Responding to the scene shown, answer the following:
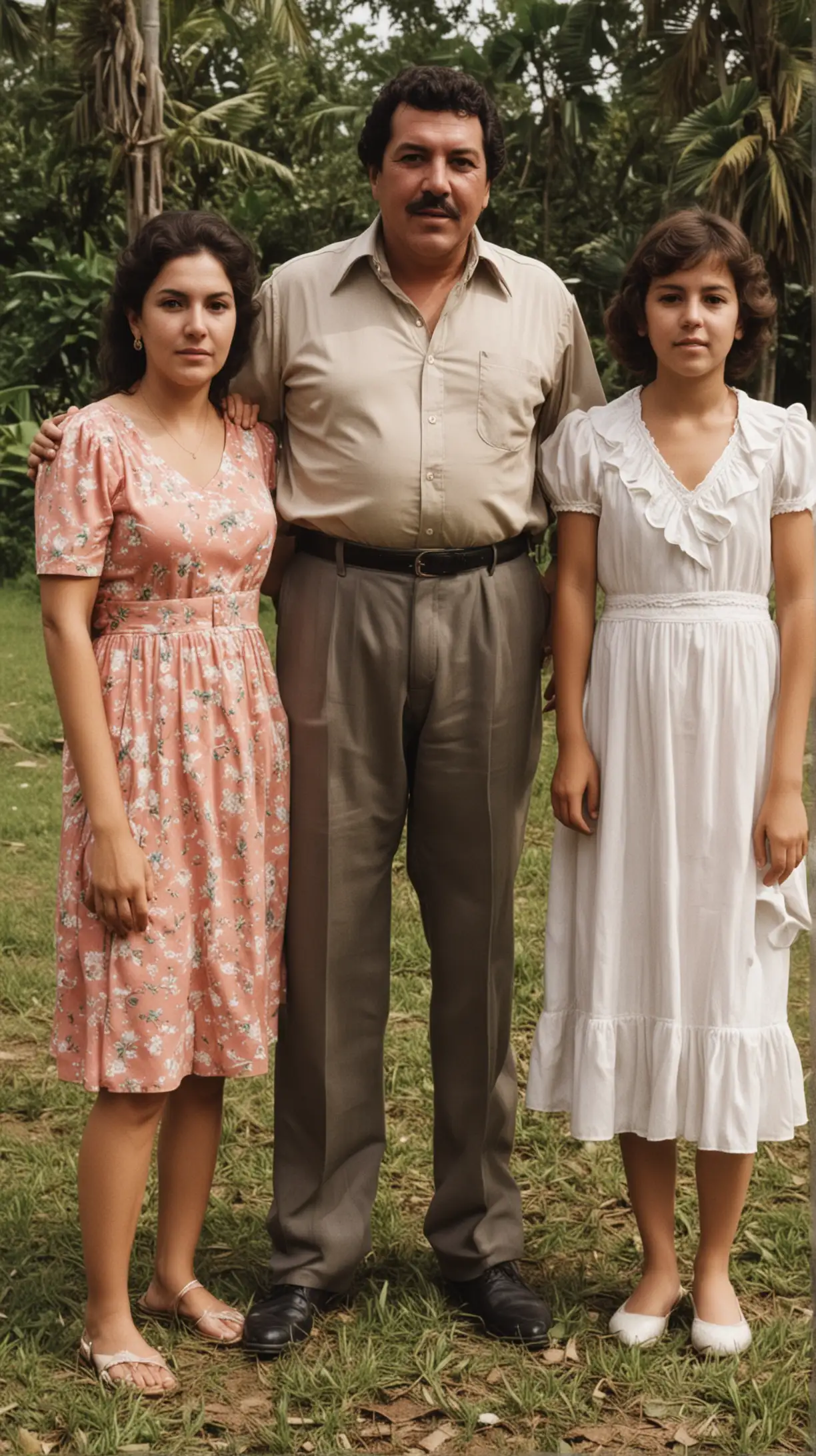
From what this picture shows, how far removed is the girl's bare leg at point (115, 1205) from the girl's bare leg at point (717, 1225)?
41.7 inches

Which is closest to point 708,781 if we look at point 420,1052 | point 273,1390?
point 273,1390

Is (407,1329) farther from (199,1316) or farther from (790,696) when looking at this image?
(790,696)

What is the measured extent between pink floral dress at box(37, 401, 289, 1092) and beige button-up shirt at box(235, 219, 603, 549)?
19 cm

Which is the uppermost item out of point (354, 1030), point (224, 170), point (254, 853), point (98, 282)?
point (224, 170)

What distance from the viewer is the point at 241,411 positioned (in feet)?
10.5

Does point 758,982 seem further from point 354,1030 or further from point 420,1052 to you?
point 420,1052

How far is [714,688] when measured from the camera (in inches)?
119

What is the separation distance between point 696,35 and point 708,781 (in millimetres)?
16037

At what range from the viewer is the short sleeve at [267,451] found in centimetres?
321

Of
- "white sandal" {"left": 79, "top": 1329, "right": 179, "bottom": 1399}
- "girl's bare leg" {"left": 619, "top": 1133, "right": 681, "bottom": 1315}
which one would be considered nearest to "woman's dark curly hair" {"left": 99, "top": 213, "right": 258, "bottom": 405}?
"girl's bare leg" {"left": 619, "top": 1133, "right": 681, "bottom": 1315}

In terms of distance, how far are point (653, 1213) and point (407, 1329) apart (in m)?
0.56

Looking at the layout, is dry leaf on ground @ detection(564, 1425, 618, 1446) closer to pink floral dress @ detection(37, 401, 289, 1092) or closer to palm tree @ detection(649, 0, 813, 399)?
pink floral dress @ detection(37, 401, 289, 1092)

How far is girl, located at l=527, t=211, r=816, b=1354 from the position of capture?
119 inches

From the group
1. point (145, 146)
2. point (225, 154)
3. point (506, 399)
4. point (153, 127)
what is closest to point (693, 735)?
point (506, 399)
